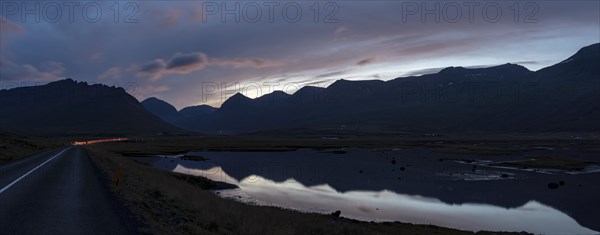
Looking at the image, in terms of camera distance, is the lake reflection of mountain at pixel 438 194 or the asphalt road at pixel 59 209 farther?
the lake reflection of mountain at pixel 438 194

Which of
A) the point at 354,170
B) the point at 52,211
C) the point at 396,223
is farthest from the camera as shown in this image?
the point at 354,170

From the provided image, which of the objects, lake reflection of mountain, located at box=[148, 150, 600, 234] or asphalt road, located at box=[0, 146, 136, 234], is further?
lake reflection of mountain, located at box=[148, 150, 600, 234]

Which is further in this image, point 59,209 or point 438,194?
point 438,194

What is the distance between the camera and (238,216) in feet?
68.4

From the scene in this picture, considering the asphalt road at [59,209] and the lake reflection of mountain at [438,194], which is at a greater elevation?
the asphalt road at [59,209]

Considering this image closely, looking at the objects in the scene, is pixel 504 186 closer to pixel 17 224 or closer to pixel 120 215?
pixel 120 215

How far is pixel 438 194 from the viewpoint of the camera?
1540 inches

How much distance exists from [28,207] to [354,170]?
4629cm

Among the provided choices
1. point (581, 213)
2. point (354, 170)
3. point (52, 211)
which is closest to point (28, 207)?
point (52, 211)

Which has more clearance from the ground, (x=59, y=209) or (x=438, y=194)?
(x=59, y=209)

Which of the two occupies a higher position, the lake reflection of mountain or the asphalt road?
the asphalt road

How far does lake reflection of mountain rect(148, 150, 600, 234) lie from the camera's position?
29.7m

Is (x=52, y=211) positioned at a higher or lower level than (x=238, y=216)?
higher

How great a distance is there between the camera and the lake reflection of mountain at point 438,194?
2973cm
